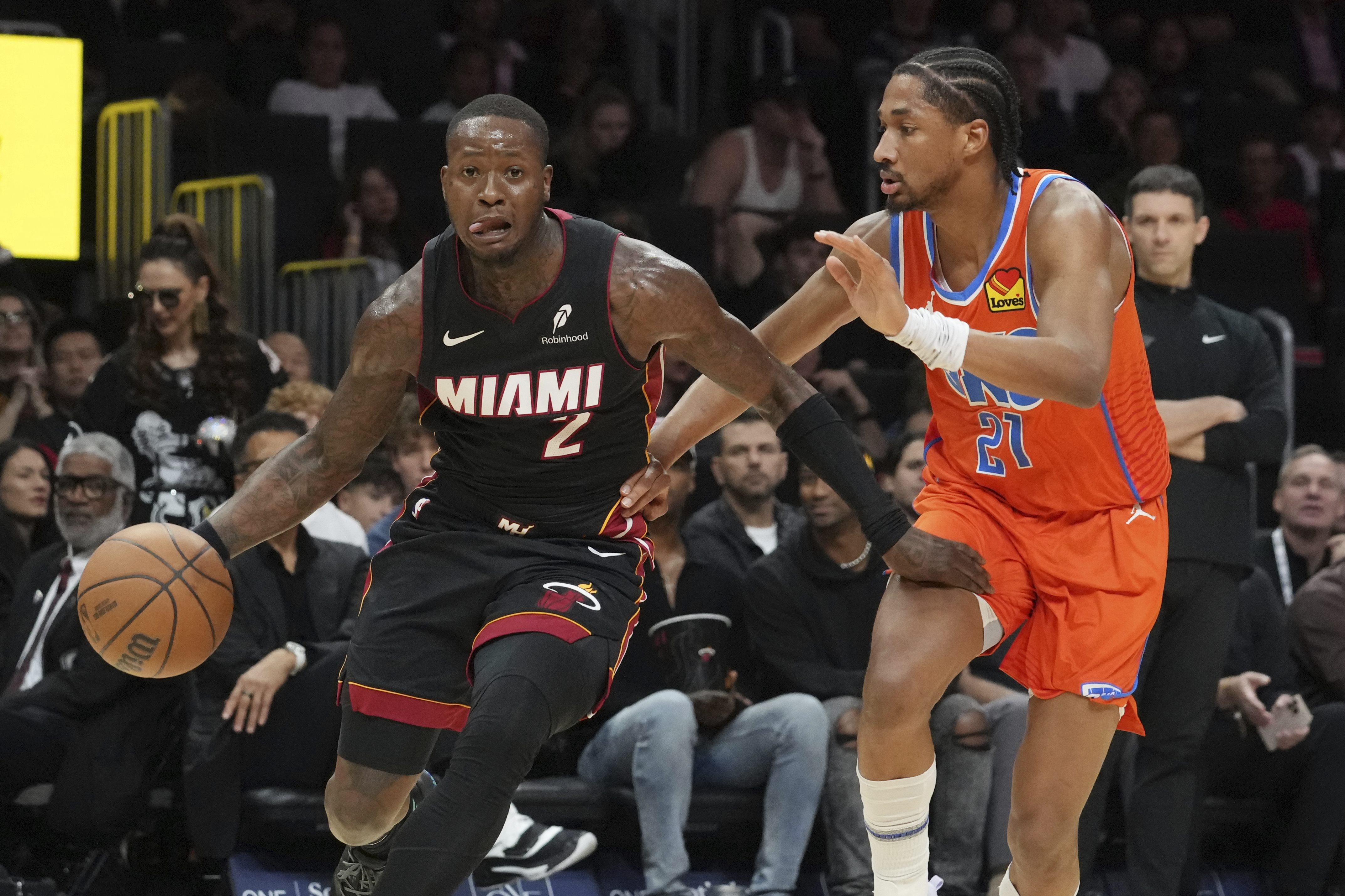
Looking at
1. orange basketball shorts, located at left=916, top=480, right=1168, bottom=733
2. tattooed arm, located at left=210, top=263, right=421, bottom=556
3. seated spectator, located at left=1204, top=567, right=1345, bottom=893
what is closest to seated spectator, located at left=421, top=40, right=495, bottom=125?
seated spectator, located at left=1204, top=567, right=1345, bottom=893

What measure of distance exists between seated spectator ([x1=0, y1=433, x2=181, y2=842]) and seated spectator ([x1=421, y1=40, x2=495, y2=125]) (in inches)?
155

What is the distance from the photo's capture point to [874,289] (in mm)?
3797

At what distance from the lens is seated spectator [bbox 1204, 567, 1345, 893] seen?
6.68 meters

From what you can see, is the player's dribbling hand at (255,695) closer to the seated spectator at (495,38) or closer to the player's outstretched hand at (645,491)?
the player's outstretched hand at (645,491)

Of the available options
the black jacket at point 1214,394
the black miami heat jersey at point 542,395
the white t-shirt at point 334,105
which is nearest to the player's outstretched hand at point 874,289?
the black miami heat jersey at point 542,395

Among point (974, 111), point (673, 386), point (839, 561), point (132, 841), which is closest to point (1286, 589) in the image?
point (839, 561)

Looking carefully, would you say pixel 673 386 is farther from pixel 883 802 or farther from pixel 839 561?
pixel 883 802

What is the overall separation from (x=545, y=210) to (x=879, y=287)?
0.91m

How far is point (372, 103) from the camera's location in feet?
33.0

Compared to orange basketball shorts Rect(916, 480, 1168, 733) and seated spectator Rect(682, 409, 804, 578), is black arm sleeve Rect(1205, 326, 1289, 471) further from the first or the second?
orange basketball shorts Rect(916, 480, 1168, 733)

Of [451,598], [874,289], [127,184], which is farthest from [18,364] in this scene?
[874,289]

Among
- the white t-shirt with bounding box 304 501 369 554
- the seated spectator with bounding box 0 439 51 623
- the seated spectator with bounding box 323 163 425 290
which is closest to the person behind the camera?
the seated spectator with bounding box 0 439 51 623

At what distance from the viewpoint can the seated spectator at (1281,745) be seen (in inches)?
263

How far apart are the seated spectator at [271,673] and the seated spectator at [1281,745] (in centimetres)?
320
